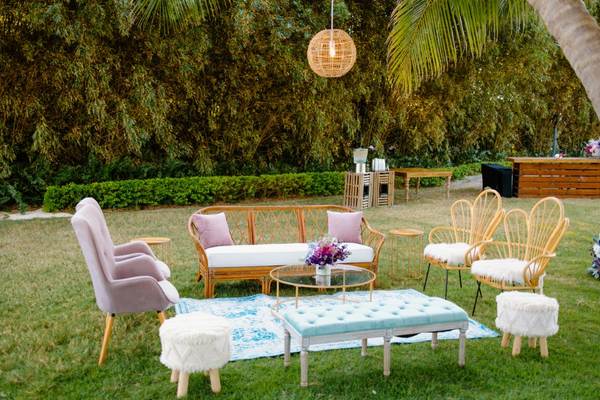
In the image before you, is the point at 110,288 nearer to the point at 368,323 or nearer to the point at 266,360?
the point at 266,360

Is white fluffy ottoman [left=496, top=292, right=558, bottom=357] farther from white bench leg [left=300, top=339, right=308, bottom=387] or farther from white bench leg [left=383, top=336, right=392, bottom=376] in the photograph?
white bench leg [left=300, top=339, right=308, bottom=387]

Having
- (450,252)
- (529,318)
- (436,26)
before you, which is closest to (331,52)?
(436,26)

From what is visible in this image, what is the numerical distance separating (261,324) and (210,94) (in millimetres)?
7656

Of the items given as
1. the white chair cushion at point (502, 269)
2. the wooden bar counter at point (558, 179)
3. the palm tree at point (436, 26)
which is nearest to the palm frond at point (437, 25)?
the palm tree at point (436, 26)

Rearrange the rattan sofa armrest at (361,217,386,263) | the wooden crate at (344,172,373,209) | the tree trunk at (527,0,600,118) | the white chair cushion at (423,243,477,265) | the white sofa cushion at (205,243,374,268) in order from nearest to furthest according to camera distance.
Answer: the tree trunk at (527,0,600,118) < the white chair cushion at (423,243,477,265) < the white sofa cushion at (205,243,374,268) < the rattan sofa armrest at (361,217,386,263) < the wooden crate at (344,172,373,209)

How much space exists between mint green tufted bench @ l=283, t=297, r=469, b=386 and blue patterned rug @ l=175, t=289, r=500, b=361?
384 mm

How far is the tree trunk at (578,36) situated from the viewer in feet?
8.63

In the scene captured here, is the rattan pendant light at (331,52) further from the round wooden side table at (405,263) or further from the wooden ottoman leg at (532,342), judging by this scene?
the wooden ottoman leg at (532,342)

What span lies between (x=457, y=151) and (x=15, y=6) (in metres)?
12.6

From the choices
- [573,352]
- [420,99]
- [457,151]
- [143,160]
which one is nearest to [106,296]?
[573,352]

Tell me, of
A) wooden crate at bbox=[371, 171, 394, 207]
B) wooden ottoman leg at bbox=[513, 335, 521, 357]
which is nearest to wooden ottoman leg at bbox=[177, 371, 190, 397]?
wooden ottoman leg at bbox=[513, 335, 521, 357]

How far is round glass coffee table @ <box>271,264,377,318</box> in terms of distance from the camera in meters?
4.34

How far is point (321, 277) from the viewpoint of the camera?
4484 millimetres

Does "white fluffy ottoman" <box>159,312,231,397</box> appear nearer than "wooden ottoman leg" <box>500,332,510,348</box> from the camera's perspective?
Yes
